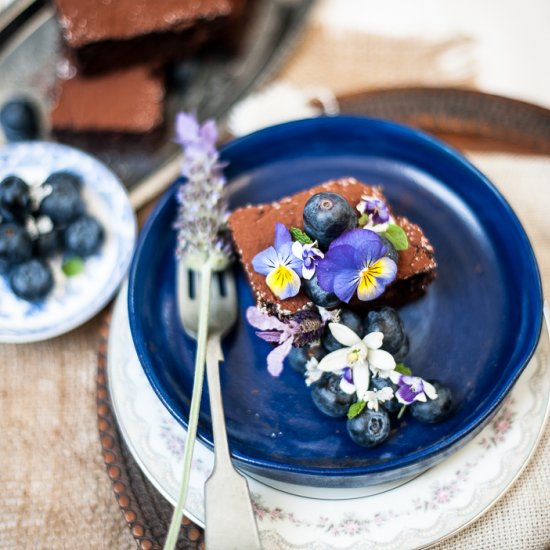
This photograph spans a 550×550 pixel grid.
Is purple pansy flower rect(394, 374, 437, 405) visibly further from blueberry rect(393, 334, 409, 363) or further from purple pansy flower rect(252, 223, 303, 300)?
purple pansy flower rect(252, 223, 303, 300)

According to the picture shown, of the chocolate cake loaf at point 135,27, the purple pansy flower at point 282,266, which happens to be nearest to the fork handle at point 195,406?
the purple pansy flower at point 282,266

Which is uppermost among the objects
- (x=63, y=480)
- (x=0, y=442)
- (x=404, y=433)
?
(x=0, y=442)

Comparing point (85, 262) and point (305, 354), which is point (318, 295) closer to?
point (305, 354)

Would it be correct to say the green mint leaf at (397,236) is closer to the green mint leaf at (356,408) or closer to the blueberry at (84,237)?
the green mint leaf at (356,408)

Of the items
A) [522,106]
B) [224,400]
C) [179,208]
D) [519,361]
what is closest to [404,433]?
[519,361]

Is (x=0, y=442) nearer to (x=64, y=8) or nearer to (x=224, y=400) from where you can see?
(x=224, y=400)

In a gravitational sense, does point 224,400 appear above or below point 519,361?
above

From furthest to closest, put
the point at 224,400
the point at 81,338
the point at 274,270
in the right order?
1. the point at 81,338
2. the point at 224,400
3. the point at 274,270
